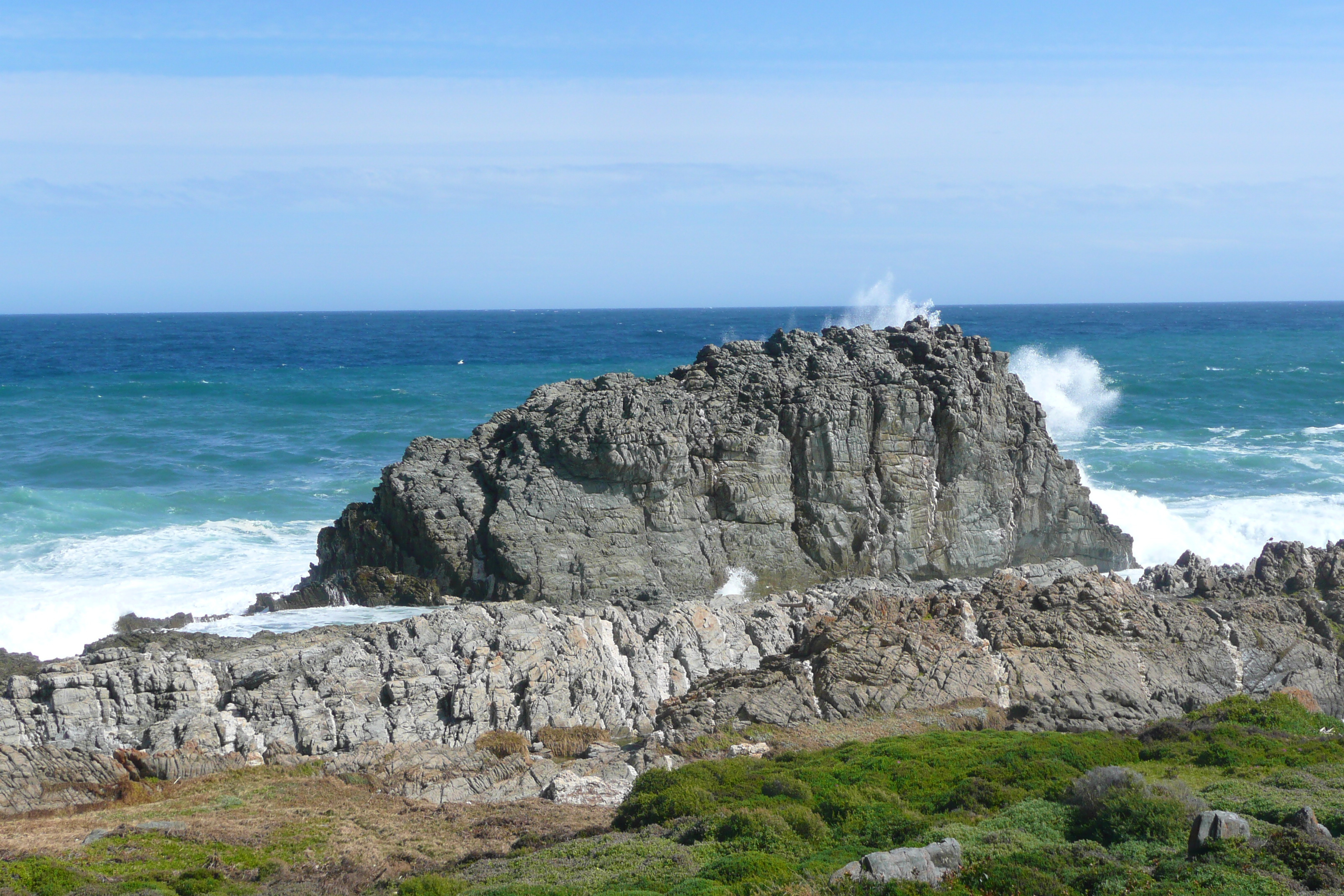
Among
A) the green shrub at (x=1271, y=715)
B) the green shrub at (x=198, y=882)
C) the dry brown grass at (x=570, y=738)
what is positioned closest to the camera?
the green shrub at (x=198, y=882)

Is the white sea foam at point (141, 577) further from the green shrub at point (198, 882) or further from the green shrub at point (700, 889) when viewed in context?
the green shrub at point (700, 889)

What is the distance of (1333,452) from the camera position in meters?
50.1

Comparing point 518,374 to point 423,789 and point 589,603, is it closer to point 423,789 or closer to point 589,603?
point 589,603

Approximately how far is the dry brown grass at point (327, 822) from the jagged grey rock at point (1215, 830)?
8.64 metres

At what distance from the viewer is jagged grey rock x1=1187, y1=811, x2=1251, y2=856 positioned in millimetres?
12953

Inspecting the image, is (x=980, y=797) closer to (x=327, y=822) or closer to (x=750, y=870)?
(x=750, y=870)

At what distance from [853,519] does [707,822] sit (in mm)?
15810

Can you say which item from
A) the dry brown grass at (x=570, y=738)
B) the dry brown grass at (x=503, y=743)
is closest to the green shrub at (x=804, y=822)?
the dry brown grass at (x=570, y=738)

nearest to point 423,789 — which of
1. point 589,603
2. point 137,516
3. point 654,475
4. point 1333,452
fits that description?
point 589,603

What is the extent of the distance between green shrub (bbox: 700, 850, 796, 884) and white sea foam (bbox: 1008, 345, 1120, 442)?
143ft

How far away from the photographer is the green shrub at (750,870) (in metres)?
13.2

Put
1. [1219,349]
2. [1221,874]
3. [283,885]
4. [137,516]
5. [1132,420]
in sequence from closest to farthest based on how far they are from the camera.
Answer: [1221,874] < [283,885] < [137,516] < [1132,420] < [1219,349]

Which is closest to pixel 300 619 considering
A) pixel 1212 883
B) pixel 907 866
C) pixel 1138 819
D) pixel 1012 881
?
pixel 907 866

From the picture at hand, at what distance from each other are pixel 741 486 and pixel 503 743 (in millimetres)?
11688
